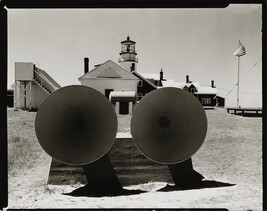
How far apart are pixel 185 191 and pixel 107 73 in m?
19.0

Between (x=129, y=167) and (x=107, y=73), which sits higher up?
(x=107, y=73)

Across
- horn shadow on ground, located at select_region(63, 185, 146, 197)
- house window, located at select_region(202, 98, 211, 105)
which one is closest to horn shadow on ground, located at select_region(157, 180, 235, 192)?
horn shadow on ground, located at select_region(63, 185, 146, 197)

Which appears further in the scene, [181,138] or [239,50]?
[239,50]

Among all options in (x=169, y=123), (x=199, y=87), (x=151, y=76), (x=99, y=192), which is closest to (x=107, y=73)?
(x=151, y=76)

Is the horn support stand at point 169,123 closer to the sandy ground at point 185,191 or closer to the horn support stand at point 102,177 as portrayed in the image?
the sandy ground at point 185,191

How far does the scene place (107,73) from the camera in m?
25.2

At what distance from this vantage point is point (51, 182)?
24.6ft

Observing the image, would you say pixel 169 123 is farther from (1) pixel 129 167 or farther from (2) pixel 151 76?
(2) pixel 151 76

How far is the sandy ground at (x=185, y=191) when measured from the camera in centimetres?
621

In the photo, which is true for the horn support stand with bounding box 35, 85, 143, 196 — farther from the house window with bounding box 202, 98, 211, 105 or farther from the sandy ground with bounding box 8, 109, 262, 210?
the house window with bounding box 202, 98, 211, 105
